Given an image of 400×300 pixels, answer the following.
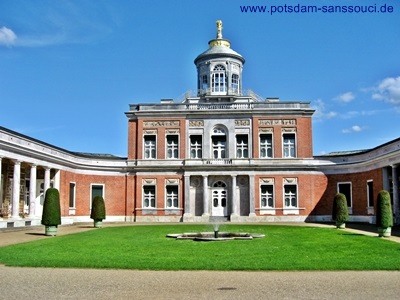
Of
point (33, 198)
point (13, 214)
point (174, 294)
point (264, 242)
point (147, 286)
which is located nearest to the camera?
point (174, 294)

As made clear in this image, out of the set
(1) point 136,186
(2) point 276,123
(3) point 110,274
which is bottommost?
(3) point 110,274

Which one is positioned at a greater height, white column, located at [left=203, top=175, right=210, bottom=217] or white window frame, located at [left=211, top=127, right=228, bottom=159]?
white window frame, located at [left=211, top=127, right=228, bottom=159]

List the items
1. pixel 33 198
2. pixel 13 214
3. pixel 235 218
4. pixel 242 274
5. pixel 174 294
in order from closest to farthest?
pixel 174 294 < pixel 242 274 < pixel 13 214 < pixel 33 198 < pixel 235 218

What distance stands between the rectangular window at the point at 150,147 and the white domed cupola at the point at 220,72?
7356 millimetres

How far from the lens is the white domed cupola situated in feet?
159

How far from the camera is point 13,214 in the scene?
31.8 meters

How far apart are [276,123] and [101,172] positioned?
16715 mm

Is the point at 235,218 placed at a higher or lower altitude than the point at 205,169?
lower

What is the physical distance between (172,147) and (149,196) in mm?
4975

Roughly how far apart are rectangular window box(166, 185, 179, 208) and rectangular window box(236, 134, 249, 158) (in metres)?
6.69

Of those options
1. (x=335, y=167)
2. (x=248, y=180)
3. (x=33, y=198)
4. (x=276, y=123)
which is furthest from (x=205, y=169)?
(x=33, y=198)

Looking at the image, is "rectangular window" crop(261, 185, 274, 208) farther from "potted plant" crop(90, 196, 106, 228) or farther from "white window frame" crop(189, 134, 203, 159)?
"potted plant" crop(90, 196, 106, 228)

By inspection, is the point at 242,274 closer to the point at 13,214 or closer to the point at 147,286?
the point at 147,286

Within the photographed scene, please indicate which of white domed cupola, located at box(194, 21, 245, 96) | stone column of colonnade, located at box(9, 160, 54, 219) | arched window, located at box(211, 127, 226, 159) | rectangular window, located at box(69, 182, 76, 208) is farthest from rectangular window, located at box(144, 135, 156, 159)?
stone column of colonnade, located at box(9, 160, 54, 219)
